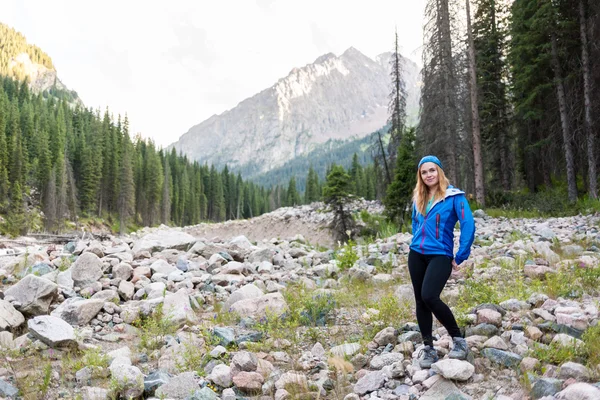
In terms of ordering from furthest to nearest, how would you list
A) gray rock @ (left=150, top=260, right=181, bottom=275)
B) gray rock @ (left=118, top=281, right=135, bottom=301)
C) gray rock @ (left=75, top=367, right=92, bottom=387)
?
gray rock @ (left=150, top=260, right=181, bottom=275), gray rock @ (left=118, top=281, right=135, bottom=301), gray rock @ (left=75, top=367, right=92, bottom=387)

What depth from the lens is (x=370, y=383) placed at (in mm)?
3254

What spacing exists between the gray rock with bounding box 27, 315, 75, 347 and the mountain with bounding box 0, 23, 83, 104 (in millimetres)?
187438

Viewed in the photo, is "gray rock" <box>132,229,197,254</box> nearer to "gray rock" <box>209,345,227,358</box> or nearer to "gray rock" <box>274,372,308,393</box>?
"gray rock" <box>209,345,227,358</box>

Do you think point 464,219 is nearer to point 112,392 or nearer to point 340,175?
point 112,392

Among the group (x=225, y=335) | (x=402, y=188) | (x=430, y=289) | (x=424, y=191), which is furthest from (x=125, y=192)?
(x=430, y=289)

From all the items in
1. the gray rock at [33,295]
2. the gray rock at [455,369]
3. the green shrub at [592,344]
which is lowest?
the gray rock at [455,369]

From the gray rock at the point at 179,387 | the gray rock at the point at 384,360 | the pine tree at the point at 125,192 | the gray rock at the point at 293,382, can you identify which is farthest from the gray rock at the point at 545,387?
the pine tree at the point at 125,192

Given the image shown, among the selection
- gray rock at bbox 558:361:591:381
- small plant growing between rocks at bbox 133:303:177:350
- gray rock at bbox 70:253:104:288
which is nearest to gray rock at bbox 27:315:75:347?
small plant growing between rocks at bbox 133:303:177:350

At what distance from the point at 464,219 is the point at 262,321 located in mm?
3103

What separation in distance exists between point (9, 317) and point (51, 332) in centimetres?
107

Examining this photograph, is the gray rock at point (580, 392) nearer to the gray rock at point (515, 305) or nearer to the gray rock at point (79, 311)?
the gray rock at point (515, 305)

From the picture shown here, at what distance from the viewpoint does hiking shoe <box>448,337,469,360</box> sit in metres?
3.28

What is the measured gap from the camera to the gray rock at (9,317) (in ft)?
15.3

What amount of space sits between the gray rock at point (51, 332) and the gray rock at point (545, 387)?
4587mm
